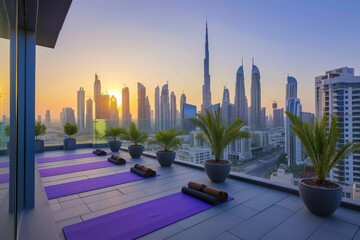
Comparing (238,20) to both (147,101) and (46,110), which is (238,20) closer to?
(147,101)

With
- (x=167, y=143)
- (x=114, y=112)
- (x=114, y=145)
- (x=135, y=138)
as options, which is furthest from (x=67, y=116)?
(x=167, y=143)

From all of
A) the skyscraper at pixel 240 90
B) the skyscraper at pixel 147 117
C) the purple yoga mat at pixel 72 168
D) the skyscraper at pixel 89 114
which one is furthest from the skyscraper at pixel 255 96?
the skyscraper at pixel 89 114

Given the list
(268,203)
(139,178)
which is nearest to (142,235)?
(268,203)

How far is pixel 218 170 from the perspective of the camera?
13.6 ft

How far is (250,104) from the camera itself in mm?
6938

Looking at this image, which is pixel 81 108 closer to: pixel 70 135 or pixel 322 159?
pixel 70 135

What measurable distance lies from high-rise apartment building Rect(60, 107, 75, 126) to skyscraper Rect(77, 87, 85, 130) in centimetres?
28

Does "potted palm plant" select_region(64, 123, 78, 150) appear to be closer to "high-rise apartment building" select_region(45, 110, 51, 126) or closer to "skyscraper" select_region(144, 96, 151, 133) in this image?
"high-rise apartment building" select_region(45, 110, 51, 126)

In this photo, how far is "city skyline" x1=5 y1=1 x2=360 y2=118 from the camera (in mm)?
5965

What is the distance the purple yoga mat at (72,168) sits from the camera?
516 centimetres

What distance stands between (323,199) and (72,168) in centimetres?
591

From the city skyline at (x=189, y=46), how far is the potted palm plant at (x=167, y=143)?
1.33 m

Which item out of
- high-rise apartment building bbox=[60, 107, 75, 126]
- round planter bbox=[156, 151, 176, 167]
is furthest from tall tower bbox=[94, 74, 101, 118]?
round planter bbox=[156, 151, 176, 167]

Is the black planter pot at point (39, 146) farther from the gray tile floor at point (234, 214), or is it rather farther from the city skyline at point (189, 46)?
the gray tile floor at point (234, 214)
